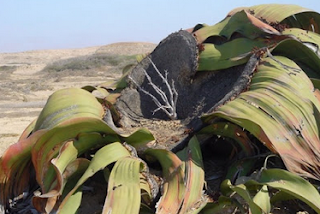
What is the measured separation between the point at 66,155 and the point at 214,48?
35.0 inches

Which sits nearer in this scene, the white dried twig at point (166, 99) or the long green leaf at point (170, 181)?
Answer: the long green leaf at point (170, 181)

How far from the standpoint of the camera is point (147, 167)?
1.80 metres

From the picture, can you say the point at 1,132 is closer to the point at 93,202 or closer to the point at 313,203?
the point at 93,202

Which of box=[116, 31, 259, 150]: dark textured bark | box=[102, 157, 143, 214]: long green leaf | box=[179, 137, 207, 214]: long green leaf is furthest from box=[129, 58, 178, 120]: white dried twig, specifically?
box=[102, 157, 143, 214]: long green leaf

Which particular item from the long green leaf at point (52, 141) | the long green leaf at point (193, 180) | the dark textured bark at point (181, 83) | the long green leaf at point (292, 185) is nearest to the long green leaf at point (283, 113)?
the long green leaf at point (292, 185)

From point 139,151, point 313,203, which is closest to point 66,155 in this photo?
point 139,151

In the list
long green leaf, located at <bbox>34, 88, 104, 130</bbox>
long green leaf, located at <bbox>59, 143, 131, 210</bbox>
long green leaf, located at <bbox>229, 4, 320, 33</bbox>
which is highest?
long green leaf, located at <bbox>229, 4, 320, 33</bbox>

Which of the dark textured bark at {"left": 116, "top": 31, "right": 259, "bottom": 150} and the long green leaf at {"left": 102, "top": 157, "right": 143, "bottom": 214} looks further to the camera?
the dark textured bark at {"left": 116, "top": 31, "right": 259, "bottom": 150}

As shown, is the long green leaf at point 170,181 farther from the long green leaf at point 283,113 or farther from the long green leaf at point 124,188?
the long green leaf at point 283,113

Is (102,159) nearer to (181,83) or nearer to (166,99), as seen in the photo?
(166,99)

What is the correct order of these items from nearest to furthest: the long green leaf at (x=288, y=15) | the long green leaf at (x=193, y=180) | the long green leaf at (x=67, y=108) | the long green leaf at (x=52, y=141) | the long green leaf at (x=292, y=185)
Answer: the long green leaf at (x=292, y=185), the long green leaf at (x=193, y=180), the long green leaf at (x=52, y=141), the long green leaf at (x=67, y=108), the long green leaf at (x=288, y=15)

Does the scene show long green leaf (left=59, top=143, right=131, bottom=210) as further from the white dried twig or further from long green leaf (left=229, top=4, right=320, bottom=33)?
long green leaf (left=229, top=4, right=320, bottom=33)

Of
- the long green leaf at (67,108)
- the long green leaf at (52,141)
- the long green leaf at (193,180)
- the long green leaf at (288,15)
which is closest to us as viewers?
the long green leaf at (193,180)

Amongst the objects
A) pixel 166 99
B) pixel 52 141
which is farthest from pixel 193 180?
pixel 166 99
